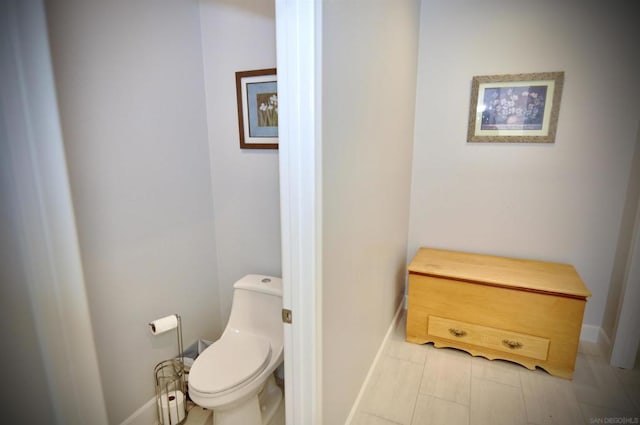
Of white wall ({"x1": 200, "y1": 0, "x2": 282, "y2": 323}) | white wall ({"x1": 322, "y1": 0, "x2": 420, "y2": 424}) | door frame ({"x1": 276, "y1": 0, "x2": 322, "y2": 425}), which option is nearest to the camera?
door frame ({"x1": 276, "y1": 0, "x2": 322, "y2": 425})

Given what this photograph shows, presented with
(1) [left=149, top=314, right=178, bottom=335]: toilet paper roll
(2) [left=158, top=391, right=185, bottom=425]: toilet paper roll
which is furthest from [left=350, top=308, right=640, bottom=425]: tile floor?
(1) [left=149, top=314, right=178, bottom=335]: toilet paper roll

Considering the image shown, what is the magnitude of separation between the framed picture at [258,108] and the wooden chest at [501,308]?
131 centimetres

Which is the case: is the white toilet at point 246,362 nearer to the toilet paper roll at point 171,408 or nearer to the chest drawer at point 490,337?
the toilet paper roll at point 171,408

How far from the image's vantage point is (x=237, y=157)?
2061 millimetres

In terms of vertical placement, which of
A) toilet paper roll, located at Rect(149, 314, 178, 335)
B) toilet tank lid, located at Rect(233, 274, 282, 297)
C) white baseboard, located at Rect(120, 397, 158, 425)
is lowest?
white baseboard, located at Rect(120, 397, 158, 425)

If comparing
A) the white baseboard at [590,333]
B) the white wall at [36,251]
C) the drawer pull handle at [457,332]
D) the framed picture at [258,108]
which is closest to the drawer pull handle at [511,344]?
the drawer pull handle at [457,332]

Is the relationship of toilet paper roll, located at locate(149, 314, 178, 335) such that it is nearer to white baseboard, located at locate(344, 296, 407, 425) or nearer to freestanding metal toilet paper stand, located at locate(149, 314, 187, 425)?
freestanding metal toilet paper stand, located at locate(149, 314, 187, 425)

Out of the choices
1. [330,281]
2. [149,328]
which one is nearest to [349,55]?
[330,281]

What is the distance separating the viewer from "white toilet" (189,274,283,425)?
1.54 m

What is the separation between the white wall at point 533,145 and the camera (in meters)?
2.09

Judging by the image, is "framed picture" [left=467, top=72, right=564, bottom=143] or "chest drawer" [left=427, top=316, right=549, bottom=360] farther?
"framed picture" [left=467, top=72, right=564, bottom=143]

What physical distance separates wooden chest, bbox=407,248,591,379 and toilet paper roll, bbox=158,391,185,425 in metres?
1.51

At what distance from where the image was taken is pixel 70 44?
133 centimetres

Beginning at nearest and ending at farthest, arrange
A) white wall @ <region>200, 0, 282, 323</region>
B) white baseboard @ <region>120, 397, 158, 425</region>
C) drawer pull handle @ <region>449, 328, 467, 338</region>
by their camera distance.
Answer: white baseboard @ <region>120, 397, 158, 425</region> → white wall @ <region>200, 0, 282, 323</region> → drawer pull handle @ <region>449, 328, 467, 338</region>
